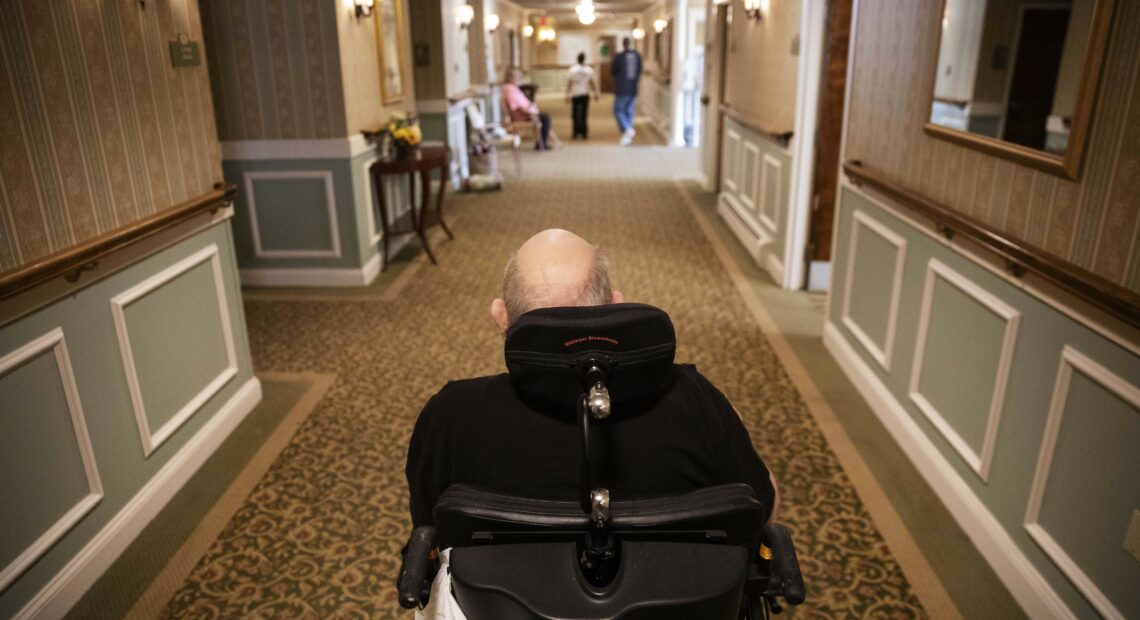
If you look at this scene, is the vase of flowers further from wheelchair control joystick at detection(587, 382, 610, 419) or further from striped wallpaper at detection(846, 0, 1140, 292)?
wheelchair control joystick at detection(587, 382, 610, 419)

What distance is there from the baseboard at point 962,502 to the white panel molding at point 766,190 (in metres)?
1.75

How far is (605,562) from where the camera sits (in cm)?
94

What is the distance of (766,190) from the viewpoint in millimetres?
5449

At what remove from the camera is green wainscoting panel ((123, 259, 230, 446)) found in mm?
2488

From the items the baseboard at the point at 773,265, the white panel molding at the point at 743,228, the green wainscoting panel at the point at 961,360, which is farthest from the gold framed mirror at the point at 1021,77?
the white panel molding at the point at 743,228

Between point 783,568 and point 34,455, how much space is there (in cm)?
193

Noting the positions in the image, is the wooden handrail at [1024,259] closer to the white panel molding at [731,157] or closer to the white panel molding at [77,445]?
the white panel molding at [77,445]

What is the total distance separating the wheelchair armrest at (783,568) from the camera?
1.07 meters

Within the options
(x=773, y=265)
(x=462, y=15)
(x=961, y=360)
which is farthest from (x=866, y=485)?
(x=462, y=15)

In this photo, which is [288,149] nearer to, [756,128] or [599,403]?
[756,128]

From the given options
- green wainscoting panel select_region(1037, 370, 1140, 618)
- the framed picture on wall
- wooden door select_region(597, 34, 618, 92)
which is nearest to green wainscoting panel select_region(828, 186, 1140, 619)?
green wainscoting panel select_region(1037, 370, 1140, 618)

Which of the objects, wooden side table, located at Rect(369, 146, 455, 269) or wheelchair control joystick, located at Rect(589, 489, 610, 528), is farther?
wooden side table, located at Rect(369, 146, 455, 269)

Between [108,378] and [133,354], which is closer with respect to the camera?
[108,378]

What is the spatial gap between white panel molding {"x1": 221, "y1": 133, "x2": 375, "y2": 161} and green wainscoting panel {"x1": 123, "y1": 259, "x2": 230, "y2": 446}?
6.43 ft
